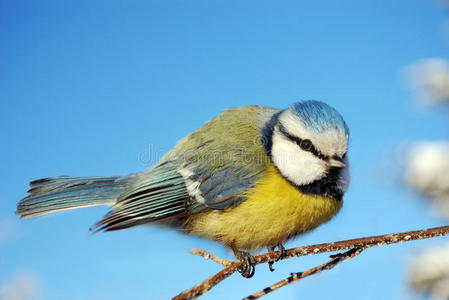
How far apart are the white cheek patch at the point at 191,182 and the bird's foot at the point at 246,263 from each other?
0.17 m

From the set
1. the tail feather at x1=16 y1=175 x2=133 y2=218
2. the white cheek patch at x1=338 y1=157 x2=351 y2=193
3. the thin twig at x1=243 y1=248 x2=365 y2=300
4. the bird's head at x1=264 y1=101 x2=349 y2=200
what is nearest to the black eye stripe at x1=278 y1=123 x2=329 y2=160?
the bird's head at x1=264 y1=101 x2=349 y2=200

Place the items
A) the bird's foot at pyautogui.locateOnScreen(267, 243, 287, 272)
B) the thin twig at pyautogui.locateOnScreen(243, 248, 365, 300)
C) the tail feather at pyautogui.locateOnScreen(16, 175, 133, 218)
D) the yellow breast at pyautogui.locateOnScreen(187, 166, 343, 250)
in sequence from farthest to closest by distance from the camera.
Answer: the tail feather at pyautogui.locateOnScreen(16, 175, 133, 218)
the yellow breast at pyautogui.locateOnScreen(187, 166, 343, 250)
the bird's foot at pyautogui.locateOnScreen(267, 243, 287, 272)
the thin twig at pyautogui.locateOnScreen(243, 248, 365, 300)

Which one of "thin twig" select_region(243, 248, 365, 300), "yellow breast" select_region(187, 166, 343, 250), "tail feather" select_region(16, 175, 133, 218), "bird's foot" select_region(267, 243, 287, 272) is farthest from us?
"tail feather" select_region(16, 175, 133, 218)

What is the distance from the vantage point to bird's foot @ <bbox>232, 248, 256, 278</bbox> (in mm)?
1066

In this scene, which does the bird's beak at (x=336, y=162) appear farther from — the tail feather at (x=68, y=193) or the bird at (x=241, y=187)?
the tail feather at (x=68, y=193)

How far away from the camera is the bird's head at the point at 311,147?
3.36ft

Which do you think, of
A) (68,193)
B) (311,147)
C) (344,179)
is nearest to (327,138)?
(311,147)

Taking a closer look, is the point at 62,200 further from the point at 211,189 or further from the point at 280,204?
the point at 280,204

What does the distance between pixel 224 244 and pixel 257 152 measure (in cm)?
27

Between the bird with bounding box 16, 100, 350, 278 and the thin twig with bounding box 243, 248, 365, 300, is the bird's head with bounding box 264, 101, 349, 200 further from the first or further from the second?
the thin twig with bounding box 243, 248, 365, 300

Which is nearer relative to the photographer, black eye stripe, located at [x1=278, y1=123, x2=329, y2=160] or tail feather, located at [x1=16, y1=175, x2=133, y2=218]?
black eye stripe, located at [x1=278, y1=123, x2=329, y2=160]

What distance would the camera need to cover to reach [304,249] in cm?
89

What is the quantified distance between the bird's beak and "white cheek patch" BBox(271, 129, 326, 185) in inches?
1.0

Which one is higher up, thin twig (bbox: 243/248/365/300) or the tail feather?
the tail feather
